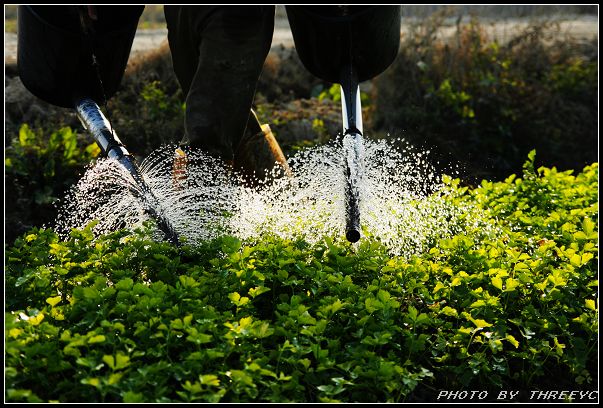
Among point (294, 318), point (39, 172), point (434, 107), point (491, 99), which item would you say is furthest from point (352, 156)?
point (491, 99)

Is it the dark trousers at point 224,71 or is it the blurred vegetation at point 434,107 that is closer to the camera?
the dark trousers at point 224,71

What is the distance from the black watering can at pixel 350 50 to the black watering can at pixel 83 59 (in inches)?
30.3

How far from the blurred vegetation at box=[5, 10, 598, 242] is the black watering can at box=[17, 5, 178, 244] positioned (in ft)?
6.05

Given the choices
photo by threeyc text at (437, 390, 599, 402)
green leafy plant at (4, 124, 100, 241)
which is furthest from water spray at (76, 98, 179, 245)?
green leafy plant at (4, 124, 100, 241)

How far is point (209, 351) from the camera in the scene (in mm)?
2717

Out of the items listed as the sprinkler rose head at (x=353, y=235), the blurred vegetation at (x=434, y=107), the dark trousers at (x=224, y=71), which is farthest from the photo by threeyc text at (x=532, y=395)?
the blurred vegetation at (x=434, y=107)

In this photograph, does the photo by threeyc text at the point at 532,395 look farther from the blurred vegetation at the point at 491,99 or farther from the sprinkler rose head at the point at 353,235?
the blurred vegetation at the point at 491,99

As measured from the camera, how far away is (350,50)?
150 inches

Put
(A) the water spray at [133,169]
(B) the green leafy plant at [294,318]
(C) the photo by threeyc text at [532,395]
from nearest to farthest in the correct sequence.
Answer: (B) the green leafy plant at [294,318] → (C) the photo by threeyc text at [532,395] → (A) the water spray at [133,169]

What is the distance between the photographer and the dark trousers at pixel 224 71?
12.4ft

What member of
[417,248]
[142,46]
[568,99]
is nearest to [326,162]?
[417,248]

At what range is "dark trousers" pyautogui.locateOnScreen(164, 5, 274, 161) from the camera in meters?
3.78

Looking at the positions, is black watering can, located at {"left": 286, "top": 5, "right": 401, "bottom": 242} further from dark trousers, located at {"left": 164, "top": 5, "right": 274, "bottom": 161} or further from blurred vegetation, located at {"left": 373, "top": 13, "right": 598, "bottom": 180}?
blurred vegetation, located at {"left": 373, "top": 13, "right": 598, "bottom": 180}

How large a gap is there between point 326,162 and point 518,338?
115 cm
